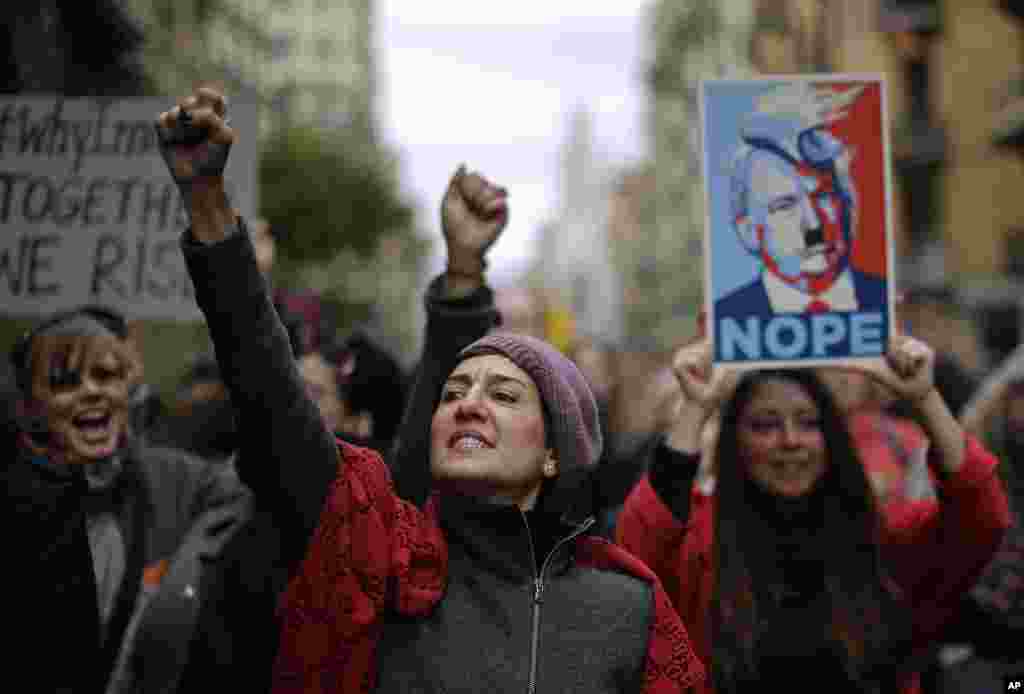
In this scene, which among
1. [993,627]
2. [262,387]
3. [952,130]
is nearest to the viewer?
[262,387]

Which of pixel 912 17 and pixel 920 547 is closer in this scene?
pixel 920 547

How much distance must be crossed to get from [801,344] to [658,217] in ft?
185

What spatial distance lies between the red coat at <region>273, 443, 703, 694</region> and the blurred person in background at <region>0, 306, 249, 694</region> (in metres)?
0.69

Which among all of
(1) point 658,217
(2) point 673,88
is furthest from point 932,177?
(1) point 658,217

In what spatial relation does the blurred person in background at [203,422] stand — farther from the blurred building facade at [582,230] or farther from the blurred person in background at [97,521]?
the blurred building facade at [582,230]

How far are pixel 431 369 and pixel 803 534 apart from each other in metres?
1.19

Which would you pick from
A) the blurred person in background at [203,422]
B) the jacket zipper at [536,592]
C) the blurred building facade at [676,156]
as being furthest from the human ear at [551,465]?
the blurred building facade at [676,156]

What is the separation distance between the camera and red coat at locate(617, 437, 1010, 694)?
2.85 metres

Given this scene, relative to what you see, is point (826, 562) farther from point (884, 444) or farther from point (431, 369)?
point (884, 444)

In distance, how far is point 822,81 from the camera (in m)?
3.22

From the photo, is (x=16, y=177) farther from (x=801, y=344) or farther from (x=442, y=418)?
(x=801, y=344)

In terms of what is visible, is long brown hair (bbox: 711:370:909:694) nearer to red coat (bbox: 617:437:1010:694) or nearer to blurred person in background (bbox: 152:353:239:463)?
red coat (bbox: 617:437:1010:694)

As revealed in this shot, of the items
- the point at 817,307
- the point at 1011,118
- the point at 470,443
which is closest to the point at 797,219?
the point at 817,307

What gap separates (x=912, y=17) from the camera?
101 feet
